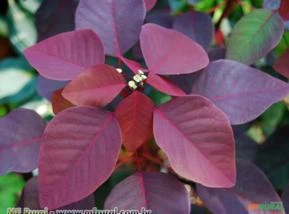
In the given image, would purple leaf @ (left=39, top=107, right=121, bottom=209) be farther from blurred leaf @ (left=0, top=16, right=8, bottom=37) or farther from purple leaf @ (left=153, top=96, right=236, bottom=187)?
blurred leaf @ (left=0, top=16, right=8, bottom=37)

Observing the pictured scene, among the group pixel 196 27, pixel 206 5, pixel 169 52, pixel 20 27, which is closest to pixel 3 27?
pixel 20 27

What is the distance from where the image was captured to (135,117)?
56 centimetres

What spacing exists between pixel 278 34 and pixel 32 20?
27.8 inches

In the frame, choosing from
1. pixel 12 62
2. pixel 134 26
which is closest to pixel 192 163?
pixel 134 26

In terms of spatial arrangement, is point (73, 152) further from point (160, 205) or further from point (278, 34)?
point (278, 34)

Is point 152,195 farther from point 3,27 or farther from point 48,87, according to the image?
point 3,27

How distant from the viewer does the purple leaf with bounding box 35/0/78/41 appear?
0.83 metres

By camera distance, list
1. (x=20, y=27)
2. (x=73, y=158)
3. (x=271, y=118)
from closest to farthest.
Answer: (x=73, y=158), (x=271, y=118), (x=20, y=27)

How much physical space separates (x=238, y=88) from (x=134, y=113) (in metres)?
0.14

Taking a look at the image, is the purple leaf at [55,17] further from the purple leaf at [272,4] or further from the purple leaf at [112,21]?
the purple leaf at [272,4]

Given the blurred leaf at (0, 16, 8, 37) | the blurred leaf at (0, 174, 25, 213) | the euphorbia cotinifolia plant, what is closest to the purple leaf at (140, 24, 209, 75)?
the euphorbia cotinifolia plant

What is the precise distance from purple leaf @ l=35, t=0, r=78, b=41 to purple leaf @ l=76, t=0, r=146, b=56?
0.61 ft

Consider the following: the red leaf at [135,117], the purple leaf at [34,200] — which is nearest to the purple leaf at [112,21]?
the red leaf at [135,117]

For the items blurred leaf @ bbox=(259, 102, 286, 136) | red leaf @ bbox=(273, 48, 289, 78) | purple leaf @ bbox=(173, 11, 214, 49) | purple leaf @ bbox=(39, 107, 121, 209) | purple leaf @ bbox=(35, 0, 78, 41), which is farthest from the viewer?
blurred leaf @ bbox=(259, 102, 286, 136)
